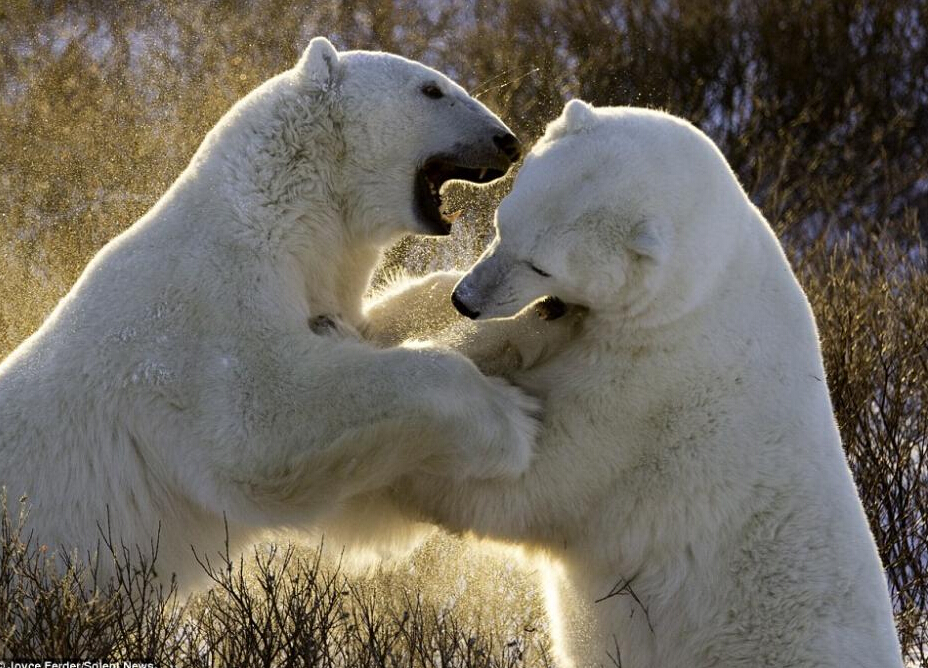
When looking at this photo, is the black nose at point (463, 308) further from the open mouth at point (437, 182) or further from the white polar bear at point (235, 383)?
the open mouth at point (437, 182)

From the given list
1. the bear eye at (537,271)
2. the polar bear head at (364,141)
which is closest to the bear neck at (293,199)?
the polar bear head at (364,141)

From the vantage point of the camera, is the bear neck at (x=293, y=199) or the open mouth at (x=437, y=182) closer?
the bear neck at (x=293, y=199)

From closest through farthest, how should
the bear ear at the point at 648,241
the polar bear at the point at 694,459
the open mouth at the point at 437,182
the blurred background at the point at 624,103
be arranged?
1. the bear ear at the point at 648,241
2. the polar bear at the point at 694,459
3. the open mouth at the point at 437,182
4. the blurred background at the point at 624,103

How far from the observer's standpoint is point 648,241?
2.87m

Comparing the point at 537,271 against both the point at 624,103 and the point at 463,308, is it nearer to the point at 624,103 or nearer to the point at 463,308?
the point at 463,308

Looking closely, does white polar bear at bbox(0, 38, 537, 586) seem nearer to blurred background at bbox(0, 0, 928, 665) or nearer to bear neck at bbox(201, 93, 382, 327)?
bear neck at bbox(201, 93, 382, 327)

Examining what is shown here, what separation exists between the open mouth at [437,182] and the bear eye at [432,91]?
6.5 inches

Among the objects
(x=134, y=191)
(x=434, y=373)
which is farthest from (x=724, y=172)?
(x=134, y=191)

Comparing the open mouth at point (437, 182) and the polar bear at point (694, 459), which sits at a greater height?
the open mouth at point (437, 182)

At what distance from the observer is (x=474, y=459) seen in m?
3.03

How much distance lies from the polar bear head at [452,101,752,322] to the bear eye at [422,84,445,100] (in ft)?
1.67

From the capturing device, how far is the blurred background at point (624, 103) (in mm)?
5387

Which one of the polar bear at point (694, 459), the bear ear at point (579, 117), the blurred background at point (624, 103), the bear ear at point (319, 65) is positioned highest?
the bear ear at point (319, 65)

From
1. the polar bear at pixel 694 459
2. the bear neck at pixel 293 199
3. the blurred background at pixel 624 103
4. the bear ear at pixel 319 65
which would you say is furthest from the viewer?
the blurred background at pixel 624 103
